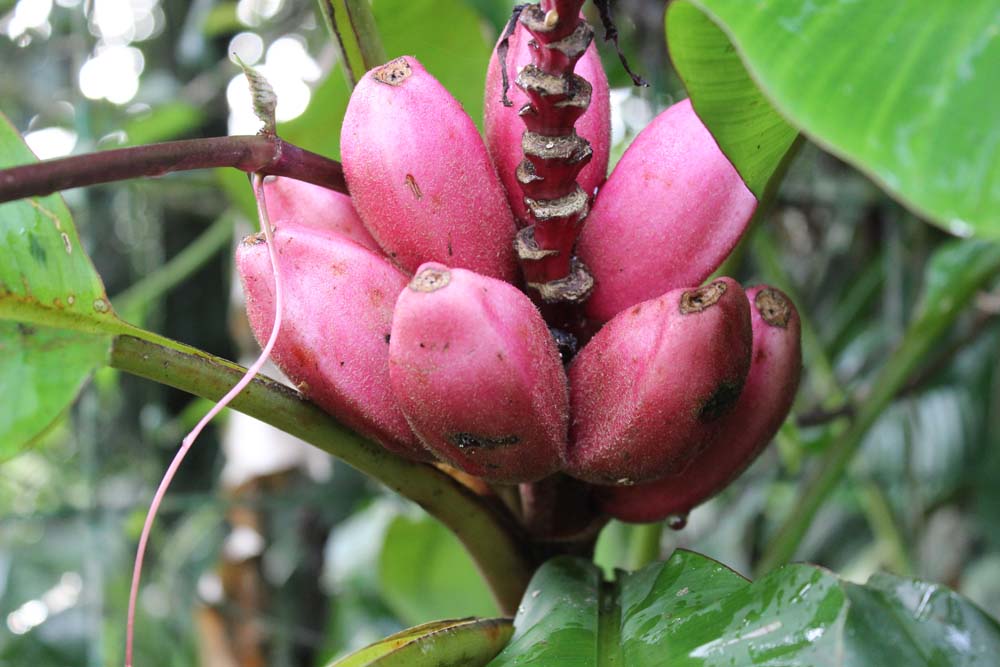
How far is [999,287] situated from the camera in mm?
1199

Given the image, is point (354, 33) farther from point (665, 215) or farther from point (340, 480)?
point (340, 480)

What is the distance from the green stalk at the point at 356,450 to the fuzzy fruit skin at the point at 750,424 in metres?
0.07

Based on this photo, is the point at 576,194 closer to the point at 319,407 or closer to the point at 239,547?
the point at 319,407

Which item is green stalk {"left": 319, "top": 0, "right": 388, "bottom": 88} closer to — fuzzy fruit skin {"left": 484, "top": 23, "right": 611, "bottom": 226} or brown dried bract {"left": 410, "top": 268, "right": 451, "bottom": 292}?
fuzzy fruit skin {"left": 484, "top": 23, "right": 611, "bottom": 226}

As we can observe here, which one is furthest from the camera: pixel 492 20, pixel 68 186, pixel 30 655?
pixel 30 655

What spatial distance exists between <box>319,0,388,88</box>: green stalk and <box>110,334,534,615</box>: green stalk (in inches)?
7.7

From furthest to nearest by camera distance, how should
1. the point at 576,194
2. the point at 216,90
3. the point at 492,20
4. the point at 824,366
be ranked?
the point at 216,90, the point at 824,366, the point at 492,20, the point at 576,194

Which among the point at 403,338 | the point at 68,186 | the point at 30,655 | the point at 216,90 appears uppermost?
the point at 68,186

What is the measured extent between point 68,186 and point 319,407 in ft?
0.66

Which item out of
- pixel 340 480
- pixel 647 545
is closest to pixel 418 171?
pixel 647 545

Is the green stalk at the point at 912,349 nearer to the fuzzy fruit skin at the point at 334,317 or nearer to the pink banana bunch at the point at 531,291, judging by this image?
the pink banana bunch at the point at 531,291

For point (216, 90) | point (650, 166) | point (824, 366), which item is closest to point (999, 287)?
point (824, 366)

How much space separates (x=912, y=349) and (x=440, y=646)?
1.87 ft

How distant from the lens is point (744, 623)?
41cm
